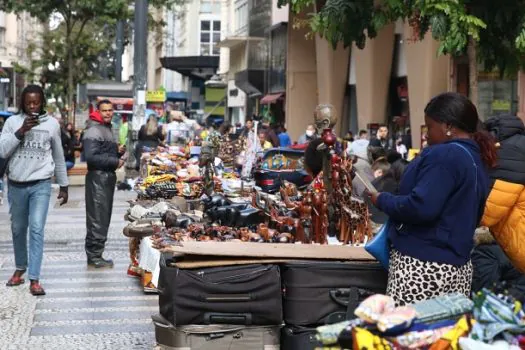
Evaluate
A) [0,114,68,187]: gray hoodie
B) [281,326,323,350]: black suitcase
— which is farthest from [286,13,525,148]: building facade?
[281,326,323,350]: black suitcase

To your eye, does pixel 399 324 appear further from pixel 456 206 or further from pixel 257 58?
pixel 257 58

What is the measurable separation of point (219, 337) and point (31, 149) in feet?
13.1

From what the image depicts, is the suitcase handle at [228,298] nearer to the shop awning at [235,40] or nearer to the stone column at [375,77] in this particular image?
the stone column at [375,77]

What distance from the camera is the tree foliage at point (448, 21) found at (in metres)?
12.0

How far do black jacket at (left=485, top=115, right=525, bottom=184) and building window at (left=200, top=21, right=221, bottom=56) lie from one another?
64904 mm

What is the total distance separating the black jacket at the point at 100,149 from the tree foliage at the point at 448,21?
2570 mm

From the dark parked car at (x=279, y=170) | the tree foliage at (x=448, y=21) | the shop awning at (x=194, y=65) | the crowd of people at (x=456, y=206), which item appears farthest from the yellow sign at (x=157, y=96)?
the crowd of people at (x=456, y=206)

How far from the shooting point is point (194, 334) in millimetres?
6461

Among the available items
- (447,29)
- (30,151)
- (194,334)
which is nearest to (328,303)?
(194,334)

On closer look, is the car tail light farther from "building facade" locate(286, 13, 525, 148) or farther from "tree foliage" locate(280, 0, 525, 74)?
"building facade" locate(286, 13, 525, 148)

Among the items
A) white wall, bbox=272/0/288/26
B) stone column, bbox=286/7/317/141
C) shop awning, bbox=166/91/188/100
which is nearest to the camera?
stone column, bbox=286/7/317/141

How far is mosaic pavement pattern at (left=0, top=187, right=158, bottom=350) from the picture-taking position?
8102mm

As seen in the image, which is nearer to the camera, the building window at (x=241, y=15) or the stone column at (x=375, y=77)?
the stone column at (x=375, y=77)

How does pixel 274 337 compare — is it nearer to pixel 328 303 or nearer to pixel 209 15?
pixel 328 303
